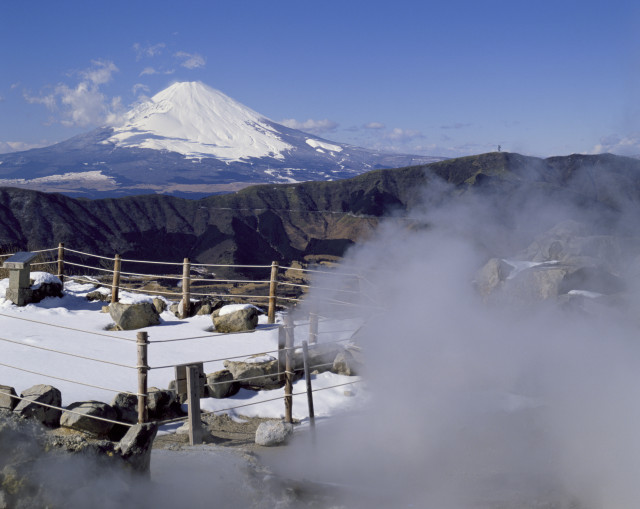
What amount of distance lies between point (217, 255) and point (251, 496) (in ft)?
247

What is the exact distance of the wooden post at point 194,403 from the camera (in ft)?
16.8

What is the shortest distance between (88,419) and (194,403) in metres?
0.89

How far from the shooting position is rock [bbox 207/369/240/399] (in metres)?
6.82

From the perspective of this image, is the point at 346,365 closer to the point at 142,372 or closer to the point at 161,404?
the point at 161,404

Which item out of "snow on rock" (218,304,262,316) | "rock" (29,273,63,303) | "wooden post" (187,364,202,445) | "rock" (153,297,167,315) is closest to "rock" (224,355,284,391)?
"wooden post" (187,364,202,445)

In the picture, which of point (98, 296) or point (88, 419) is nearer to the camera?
point (88, 419)

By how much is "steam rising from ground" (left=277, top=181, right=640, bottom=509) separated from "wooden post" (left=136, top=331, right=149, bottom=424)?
1434mm

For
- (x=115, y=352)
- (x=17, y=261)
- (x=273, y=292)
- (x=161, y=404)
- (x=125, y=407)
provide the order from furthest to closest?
(x=17, y=261)
(x=273, y=292)
(x=115, y=352)
(x=161, y=404)
(x=125, y=407)

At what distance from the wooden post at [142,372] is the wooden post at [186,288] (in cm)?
420

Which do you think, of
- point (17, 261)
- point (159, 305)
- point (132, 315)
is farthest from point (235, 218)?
point (132, 315)

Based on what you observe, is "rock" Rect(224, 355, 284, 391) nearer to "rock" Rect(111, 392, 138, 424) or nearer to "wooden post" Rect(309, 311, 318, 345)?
"wooden post" Rect(309, 311, 318, 345)

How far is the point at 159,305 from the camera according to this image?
34.1ft

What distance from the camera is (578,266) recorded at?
988cm

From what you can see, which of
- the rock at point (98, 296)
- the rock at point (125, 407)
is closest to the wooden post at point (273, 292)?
the rock at point (98, 296)
